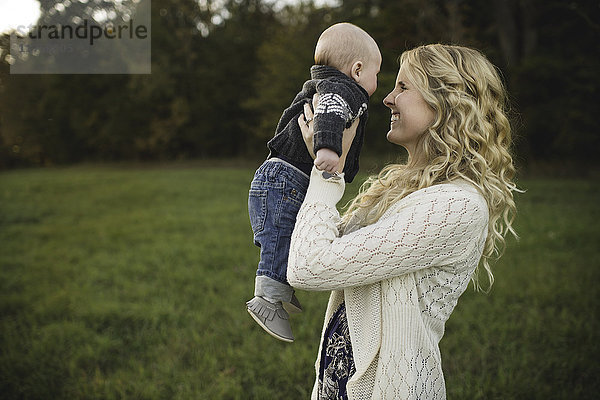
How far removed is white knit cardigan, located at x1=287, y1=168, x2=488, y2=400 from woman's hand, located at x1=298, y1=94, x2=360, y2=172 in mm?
103

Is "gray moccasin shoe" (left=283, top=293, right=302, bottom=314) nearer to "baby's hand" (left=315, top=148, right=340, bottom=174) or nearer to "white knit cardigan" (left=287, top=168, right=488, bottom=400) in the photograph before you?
"white knit cardigan" (left=287, top=168, right=488, bottom=400)

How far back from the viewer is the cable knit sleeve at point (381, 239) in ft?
5.04

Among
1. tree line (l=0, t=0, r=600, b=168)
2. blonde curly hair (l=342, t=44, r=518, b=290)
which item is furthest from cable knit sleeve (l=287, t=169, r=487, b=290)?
tree line (l=0, t=0, r=600, b=168)

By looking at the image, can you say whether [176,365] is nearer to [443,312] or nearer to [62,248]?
[443,312]

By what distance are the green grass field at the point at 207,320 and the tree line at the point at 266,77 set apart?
7995mm

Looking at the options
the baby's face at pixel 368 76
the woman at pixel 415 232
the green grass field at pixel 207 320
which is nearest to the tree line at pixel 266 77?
the green grass field at pixel 207 320

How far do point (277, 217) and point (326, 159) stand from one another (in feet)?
1.30

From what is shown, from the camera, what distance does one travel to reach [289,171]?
74.3 inches

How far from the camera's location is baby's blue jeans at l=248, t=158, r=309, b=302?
1872mm

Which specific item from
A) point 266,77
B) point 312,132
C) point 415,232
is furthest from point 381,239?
point 266,77

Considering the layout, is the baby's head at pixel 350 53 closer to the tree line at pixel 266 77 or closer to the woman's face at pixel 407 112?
the woman's face at pixel 407 112

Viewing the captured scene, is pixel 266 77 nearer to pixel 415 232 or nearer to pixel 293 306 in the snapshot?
pixel 293 306

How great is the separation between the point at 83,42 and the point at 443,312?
2.88m

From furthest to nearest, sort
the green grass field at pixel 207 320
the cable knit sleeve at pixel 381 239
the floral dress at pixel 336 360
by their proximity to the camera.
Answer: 1. the green grass field at pixel 207 320
2. the floral dress at pixel 336 360
3. the cable knit sleeve at pixel 381 239
